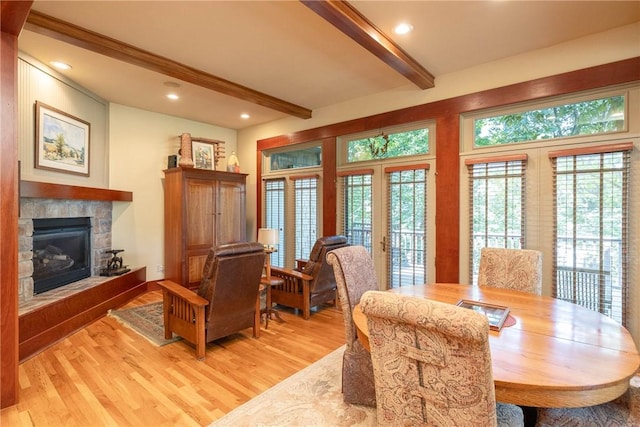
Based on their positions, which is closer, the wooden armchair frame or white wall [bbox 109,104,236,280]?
the wooden armchair frame

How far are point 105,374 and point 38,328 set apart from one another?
101cm

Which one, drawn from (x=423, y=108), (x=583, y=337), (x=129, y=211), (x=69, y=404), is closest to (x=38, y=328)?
(x=69, y=404)

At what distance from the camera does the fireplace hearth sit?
134 inches

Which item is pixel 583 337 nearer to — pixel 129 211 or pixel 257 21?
pixel 257 21

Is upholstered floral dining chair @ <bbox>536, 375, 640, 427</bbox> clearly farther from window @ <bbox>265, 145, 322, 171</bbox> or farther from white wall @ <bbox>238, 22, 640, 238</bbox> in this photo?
window @ <bbox>265, 145, 322, 171</bbox>

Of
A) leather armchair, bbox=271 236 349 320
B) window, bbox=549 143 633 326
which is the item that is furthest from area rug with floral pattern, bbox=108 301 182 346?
window, bbox=549 143 633 326

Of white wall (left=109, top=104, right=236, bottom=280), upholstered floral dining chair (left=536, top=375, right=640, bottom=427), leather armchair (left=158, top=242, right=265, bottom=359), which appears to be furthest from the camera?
white wall (left=109, top=104, right=236, bottom=280)

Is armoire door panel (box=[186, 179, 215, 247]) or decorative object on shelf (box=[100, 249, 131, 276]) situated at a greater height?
armoire door panel (box=[186, 179, 215, 247])

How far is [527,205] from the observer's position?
3100mm

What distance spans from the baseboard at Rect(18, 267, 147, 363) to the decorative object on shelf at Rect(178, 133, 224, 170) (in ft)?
6.25

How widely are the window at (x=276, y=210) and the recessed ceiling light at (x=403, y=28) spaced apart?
125 inches

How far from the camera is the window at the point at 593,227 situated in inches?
104

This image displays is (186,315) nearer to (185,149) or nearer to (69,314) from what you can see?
(69,314)

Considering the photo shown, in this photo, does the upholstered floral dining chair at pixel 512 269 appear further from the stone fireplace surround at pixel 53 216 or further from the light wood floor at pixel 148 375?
the stone fireplace surround at pixel 53 216
